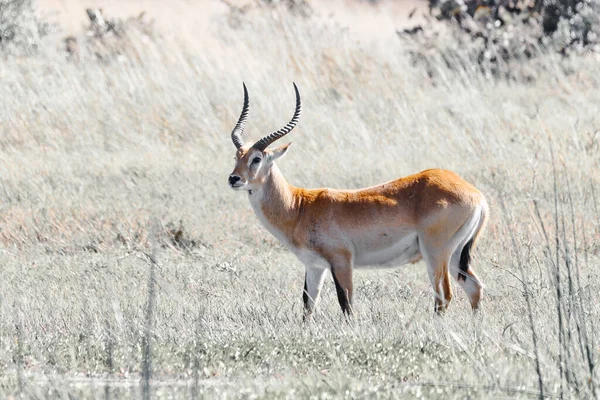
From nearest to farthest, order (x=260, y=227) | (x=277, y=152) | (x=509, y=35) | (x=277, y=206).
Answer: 1. (x=277, y=206)
2. (x=277, y=152)
3. (x=260, y=227)
4. (x=509, y=35)

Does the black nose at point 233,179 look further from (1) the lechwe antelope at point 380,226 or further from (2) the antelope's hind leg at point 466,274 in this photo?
(2) the antelope's hind leg at point 466,274

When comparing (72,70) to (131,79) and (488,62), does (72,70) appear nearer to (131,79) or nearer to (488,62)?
(131,79)

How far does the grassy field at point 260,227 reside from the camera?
5590 mm

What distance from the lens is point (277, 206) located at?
8.19 m

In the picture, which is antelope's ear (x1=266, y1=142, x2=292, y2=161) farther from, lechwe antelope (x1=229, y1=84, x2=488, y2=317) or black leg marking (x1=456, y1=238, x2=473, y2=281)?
black leg marking (x1=456, y1=238, x2=473, y2=281)

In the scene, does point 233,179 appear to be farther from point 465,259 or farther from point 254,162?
point 465,259

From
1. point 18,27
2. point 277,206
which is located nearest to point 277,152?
point 277,206

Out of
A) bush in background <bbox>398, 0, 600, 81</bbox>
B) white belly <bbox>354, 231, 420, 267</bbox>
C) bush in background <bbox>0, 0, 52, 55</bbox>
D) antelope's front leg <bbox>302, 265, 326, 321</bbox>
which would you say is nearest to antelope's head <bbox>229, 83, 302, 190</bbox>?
antelope's front leg <bbox>302, 265, 326, 321</bbox>

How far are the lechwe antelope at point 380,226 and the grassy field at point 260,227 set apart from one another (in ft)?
0.88

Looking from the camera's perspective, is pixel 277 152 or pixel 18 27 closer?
pixel 277 152

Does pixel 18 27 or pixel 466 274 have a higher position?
pixel 18 27

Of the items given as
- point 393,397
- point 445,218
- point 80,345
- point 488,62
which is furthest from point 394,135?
point 393,397

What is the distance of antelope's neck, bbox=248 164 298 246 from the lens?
8.11 metres

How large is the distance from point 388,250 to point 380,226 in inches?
7.3
